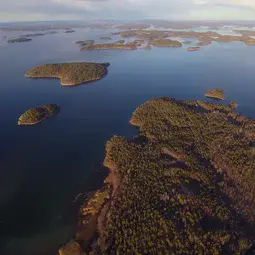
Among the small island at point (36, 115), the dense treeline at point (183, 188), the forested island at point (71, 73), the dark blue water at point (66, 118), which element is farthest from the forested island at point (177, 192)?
the forested island at point (71, 73)

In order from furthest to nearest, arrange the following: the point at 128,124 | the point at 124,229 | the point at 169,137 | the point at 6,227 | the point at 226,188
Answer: the point at 128,124
the point at 169,137
the point at 226,188
the point at 6,227
the point at 124,229

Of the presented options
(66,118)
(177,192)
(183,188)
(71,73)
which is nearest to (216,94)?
(66,118)

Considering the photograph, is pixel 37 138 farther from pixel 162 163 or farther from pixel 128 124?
pixel 162 163

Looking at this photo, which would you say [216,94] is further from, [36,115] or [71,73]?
[36,115]

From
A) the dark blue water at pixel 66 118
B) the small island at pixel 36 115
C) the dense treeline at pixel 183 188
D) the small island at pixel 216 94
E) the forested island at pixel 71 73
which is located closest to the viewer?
the dense treeline at pixel 183 188

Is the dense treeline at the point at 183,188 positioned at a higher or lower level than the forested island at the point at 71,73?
lower

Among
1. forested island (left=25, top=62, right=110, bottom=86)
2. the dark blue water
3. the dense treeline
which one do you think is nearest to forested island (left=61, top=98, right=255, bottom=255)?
the dense treeline

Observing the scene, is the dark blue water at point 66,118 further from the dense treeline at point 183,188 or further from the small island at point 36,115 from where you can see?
the dense treeline at point 183,188

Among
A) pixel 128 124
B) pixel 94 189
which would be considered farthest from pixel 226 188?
pixel 128 124
